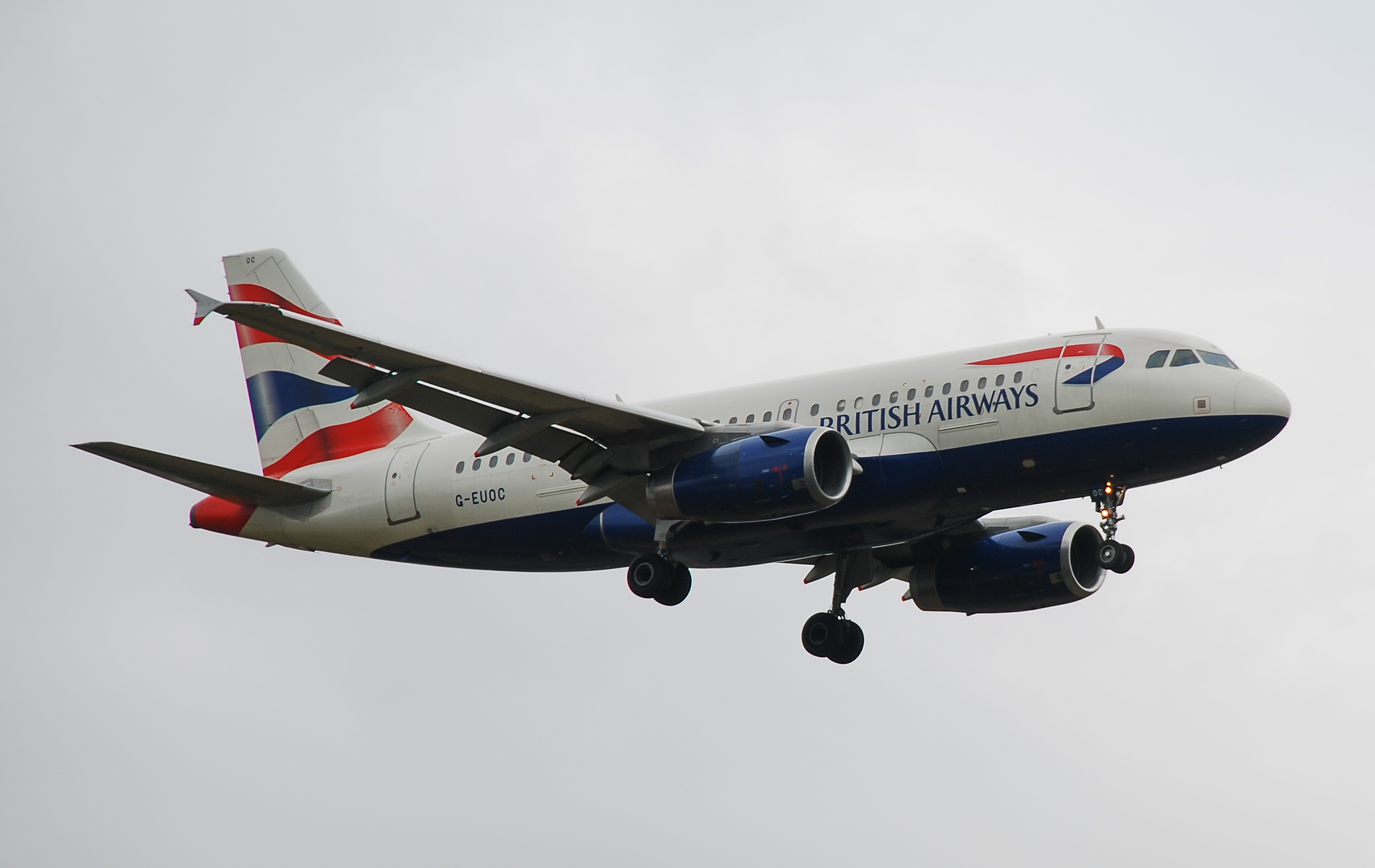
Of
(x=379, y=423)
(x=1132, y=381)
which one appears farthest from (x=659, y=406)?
(x=1132, y=381)

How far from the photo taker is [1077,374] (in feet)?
93.2

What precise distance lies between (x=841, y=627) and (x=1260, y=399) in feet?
34.7

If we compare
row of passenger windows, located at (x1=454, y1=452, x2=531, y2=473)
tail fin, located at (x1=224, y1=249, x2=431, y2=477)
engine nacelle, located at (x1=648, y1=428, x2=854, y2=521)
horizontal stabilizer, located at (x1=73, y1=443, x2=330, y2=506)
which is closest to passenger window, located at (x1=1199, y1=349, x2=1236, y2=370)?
engine nacelle, located at (x1=648, y1=428, x2=854, y2=521)

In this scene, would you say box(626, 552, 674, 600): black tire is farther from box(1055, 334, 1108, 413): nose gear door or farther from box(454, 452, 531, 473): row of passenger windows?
box(1055, 334, 1108, 413): nose gear door

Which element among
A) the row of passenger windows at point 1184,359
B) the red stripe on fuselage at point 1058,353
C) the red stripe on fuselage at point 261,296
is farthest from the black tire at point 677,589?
the red stripe on fuselage at point 261,296

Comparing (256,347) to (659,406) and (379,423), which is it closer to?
(379,423)

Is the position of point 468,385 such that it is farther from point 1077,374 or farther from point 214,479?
point 1077,374

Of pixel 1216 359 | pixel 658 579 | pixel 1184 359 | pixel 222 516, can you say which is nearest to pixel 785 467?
pixel 658 579

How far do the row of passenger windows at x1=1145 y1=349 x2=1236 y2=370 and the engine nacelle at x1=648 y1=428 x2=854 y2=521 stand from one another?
5.49 metres

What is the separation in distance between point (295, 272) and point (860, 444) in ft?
54.2

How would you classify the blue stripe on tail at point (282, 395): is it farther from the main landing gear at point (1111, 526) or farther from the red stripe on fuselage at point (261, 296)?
the main landing gear at point (1111, 526)

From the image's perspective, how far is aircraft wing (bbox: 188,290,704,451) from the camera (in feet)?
82.5

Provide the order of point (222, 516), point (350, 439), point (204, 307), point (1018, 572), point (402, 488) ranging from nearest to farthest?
point (204, 307), point (402, 488), point (1018, 572), point (222, 516), point (350, 439)

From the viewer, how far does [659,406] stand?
32844 mm
